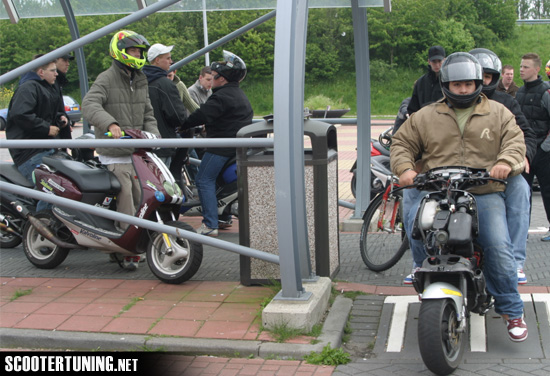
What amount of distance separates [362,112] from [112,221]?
2.98m

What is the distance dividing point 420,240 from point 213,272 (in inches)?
86.4

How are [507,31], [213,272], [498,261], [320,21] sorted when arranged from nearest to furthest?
[498,261]
[213,272]
[320,21]
[507,31]

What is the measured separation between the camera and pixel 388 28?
39.8m

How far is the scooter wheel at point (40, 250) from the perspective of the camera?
19.9 ft

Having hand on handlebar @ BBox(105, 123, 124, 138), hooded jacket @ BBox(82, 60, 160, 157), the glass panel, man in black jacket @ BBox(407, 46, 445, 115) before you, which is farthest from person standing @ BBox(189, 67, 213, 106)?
hand on handlebar @ BBox(105, 123, 124, 138)

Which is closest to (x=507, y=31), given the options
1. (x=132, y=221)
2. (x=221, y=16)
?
(x=221, y=16)

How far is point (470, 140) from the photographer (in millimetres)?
4223

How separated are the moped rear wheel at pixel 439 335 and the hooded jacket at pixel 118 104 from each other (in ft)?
9.72

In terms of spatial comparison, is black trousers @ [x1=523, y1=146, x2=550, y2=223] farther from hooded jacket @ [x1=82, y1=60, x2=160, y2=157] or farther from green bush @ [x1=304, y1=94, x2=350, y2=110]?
green bush @ [x1=304, y1=94, x2=350, y2=110]

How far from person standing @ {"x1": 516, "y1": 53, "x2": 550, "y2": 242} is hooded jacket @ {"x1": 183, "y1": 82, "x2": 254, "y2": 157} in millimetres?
2695

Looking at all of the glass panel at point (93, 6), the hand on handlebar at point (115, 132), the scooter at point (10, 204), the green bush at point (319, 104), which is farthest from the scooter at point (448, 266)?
the green bush at point (319, 104)

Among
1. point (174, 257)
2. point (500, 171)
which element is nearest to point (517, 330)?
point (500, 171)

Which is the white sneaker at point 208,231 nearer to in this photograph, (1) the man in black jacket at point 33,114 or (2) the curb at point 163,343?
(1) the man in black jacket at point 33,114

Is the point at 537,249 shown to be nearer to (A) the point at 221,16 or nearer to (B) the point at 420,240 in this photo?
(B) the point at 420,240
